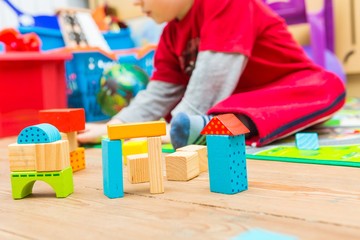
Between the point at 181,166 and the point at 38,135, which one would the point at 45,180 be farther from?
the point at 181,166

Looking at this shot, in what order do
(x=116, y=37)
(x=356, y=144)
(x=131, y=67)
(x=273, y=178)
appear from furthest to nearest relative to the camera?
(x=116, y=37) → (x=131, y=67) → (x=356, y=144) → (x=273, y=178)

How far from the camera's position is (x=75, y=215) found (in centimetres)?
50

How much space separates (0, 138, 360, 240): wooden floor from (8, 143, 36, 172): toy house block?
4cm

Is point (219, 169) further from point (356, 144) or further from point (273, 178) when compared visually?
point (356, 144)

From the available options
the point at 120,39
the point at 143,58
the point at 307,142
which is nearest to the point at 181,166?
the point at 307,142

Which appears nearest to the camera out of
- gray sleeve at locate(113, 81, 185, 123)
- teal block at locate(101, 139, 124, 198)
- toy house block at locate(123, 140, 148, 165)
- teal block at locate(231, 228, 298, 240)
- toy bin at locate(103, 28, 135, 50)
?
teal block at locate(231, 228, 298, 240)

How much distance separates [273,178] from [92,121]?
1172 millimetres

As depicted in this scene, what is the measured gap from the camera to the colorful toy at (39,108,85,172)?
75cm

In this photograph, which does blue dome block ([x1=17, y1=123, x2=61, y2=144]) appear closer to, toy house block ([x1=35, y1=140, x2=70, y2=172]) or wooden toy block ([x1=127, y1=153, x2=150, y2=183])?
toy house block ([x1=35, y1=140, x2=70, y2=172])

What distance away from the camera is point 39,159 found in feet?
1.86

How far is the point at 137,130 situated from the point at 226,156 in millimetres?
112

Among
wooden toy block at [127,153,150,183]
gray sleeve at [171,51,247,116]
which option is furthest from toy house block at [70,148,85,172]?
gray sleeve at [171,51,247,116]

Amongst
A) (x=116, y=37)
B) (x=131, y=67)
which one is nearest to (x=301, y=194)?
(x=131, y=67)

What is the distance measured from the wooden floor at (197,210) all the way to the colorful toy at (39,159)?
0.02m
